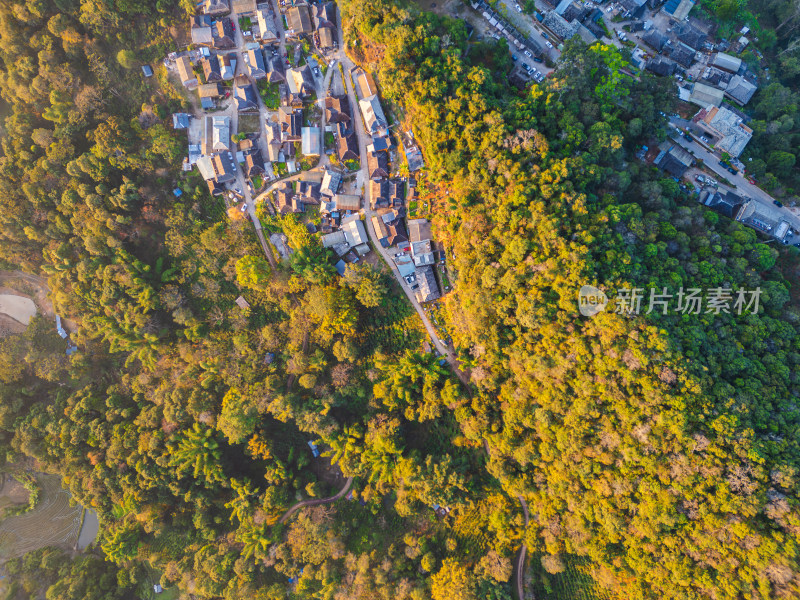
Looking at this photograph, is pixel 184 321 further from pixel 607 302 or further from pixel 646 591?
pixel 646 591

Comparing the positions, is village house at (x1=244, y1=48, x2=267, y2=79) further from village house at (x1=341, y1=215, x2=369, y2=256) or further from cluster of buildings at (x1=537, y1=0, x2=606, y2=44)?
cluster of buildings at (x1=537, y1=0, x2=606, y2=44)

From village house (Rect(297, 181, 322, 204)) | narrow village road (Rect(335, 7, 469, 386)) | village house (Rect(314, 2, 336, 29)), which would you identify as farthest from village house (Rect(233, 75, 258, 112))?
narrow village road (Rect(335, 7, 469, 386))

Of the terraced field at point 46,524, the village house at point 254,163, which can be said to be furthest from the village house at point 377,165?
the terraced field at point 46,524

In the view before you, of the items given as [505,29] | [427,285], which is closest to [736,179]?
[505,29]

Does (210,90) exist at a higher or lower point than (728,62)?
lower

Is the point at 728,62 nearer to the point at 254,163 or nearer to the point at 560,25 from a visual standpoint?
the point at 560,25

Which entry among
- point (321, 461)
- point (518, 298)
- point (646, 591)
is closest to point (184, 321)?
point (321, 461)
